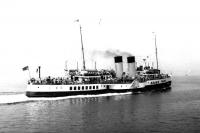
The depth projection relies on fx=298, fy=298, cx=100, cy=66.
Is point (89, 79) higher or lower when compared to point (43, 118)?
higher

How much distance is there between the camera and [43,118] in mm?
39688

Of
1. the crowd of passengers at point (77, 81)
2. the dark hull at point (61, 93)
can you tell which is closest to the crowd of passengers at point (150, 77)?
the crowd of passengers at point (77, 81)

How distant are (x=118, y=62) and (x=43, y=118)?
98.7ft

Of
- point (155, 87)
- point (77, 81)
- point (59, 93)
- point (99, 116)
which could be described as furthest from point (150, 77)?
point (99, 116)

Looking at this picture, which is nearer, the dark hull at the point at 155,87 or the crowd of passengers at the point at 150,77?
the dark hull at the point at 155,87

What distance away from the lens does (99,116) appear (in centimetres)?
3944

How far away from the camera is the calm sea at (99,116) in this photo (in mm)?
32594

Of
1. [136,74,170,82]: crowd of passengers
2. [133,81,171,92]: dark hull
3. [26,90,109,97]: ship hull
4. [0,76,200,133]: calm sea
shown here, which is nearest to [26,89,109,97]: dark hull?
[26,90,109,97]: ship hull

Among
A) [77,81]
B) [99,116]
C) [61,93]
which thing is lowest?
[99,116]

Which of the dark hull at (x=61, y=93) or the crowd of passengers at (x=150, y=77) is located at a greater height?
the crowd of passengers at (x=150, y=77)

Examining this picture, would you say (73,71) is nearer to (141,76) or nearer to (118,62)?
(118,62)

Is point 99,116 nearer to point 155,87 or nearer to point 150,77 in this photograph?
point 155,87

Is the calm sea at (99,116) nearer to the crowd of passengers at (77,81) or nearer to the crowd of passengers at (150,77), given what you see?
the crowd of passengers at (77,81)

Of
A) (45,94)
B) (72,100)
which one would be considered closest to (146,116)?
(72,100)
